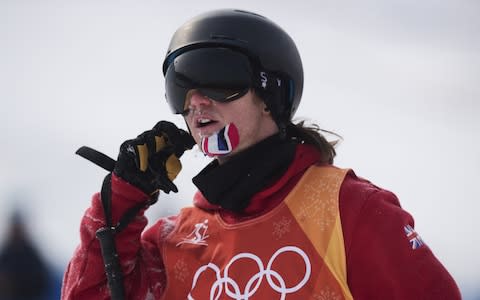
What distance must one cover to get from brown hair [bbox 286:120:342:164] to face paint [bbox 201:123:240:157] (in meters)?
0.35

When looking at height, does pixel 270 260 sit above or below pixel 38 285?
above

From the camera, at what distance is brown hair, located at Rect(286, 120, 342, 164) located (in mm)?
3043

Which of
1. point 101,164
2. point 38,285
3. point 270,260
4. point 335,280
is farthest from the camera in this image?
point 38,285

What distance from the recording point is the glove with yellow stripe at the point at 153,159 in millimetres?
3094

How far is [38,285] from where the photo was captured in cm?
607

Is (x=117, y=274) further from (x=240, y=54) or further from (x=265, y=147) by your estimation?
(x=240, y=54)

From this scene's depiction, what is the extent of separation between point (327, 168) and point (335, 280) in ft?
1.75

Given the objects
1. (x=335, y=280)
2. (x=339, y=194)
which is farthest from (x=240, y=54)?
(x=335, y=280)

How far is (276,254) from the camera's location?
2.74 meters

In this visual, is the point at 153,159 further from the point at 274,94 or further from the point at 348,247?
the point at 348,247

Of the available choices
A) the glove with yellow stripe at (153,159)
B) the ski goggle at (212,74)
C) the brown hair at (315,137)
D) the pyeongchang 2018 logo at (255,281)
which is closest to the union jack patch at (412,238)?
the pyeongchang 2018 logo at (255,281)

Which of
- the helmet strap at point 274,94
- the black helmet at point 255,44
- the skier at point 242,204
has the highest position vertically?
the black helmet at point 255,44

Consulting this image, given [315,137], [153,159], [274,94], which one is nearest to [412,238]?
[315,137]

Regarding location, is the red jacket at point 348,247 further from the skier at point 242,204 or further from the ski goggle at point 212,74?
the ski goggle at point 212,74
